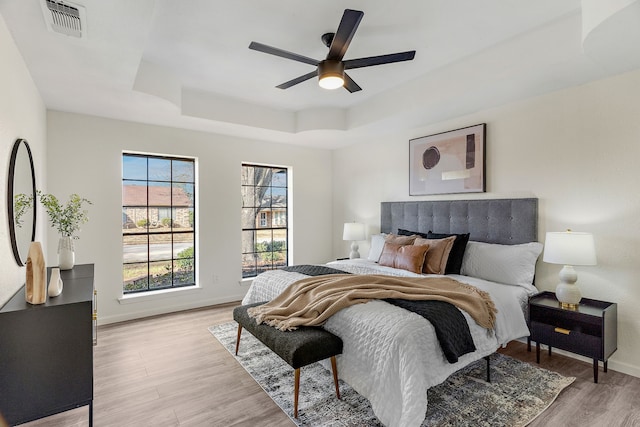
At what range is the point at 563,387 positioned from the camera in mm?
2625

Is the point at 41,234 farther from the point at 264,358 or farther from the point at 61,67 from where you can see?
the point at 264,358

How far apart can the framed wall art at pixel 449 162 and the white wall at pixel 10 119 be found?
391 cm

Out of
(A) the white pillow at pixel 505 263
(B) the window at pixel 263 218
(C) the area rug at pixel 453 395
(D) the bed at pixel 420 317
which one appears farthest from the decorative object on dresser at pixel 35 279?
(A) the white pillow at pixel 505 263

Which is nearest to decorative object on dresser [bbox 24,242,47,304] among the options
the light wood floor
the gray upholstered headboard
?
the light wood floor

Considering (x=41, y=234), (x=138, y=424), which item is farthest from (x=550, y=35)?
(x=41, y=234)

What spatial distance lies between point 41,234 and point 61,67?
163 cm

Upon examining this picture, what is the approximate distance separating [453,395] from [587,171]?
7.38 ft

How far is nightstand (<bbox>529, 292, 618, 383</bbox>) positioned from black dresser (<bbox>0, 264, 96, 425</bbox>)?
3353mm

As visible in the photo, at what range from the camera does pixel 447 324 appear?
2.30m

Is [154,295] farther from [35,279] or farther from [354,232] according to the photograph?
[354,232]

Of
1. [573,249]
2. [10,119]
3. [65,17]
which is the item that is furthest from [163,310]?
[573,249]

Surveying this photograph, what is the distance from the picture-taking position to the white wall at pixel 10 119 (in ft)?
7.11

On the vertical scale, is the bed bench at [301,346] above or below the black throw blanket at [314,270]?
below

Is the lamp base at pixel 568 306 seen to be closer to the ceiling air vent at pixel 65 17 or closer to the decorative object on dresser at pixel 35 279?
the decorative object on dresser at pixel 35 279
